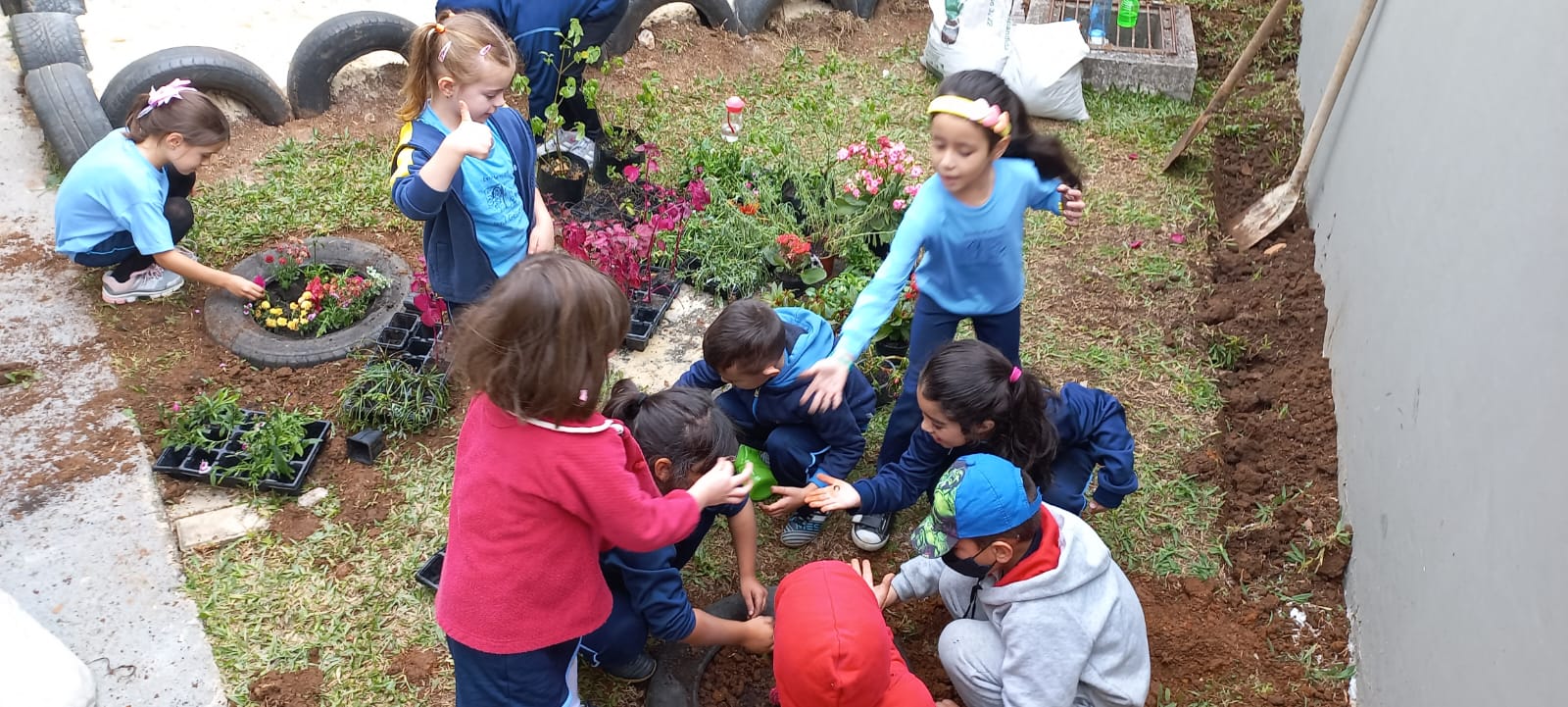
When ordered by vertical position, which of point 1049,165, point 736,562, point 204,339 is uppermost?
point 1049,165

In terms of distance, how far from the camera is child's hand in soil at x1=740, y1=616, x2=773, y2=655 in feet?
9.14

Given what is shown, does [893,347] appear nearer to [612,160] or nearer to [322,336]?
[612,160]

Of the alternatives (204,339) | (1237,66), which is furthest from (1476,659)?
Answer: (204,339)

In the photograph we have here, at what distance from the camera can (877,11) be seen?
697 centimetres

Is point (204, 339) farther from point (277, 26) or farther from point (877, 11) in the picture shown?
point (877, 11)

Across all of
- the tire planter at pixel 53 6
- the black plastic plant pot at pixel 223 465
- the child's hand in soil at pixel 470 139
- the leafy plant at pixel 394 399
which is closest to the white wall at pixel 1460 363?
the child's hand in soil at pixel 470 139

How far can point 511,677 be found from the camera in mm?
2289

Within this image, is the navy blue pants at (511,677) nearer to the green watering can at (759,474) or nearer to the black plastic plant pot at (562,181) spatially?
the green watering can at (759,474)

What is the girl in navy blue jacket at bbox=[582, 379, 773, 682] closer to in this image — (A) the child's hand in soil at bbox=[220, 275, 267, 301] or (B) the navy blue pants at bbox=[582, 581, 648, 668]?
(B) the navy blue pants at bbox=[582, 581, 648, 668]

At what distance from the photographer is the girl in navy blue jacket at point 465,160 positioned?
2949mm

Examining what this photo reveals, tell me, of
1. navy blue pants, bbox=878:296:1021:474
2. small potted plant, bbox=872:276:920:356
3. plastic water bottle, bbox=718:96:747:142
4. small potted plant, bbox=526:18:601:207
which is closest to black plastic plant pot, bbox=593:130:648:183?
small potted plant, bbox=526:18:601:207

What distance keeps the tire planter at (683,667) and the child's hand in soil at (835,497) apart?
1.20 ft

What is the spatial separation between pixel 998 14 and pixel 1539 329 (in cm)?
396

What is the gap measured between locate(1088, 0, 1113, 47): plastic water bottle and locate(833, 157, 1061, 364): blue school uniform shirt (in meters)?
3.28
